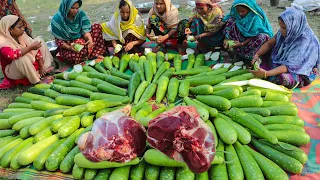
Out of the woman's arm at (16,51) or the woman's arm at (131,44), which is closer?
the woman's arm at (16,51)

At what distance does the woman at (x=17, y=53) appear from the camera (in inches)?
189

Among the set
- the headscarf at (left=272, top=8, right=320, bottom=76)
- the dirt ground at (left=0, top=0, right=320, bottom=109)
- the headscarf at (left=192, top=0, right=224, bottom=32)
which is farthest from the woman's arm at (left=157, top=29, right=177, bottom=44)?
the dirt ground at (left=0, top=0, right=320, bottom=109)

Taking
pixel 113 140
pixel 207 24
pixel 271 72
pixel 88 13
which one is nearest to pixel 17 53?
pixel 113 140

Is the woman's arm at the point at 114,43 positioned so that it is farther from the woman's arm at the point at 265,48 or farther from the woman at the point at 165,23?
the woman's arm at the point at 265,48

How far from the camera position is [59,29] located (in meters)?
5.66

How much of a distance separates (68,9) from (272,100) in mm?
3981

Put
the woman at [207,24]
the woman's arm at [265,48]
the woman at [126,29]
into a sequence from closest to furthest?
the woman's arm at [265,48]
the woman at [207,24]
the woman at [126,29]

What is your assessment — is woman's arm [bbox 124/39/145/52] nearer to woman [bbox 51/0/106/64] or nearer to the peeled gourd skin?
the peeled gourd skin

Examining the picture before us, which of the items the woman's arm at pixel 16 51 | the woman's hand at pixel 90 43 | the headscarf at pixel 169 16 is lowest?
the woman's hand at pixel 90 43

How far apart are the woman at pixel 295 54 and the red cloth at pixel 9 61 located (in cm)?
376

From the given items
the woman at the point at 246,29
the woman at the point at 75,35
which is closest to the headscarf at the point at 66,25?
the woman at the point at 75,35

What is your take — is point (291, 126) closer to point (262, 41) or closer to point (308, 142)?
point (308, 142)

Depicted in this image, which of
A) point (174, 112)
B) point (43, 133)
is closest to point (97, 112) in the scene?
point (43, 133)

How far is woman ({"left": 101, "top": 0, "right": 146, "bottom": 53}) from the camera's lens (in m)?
5.67
